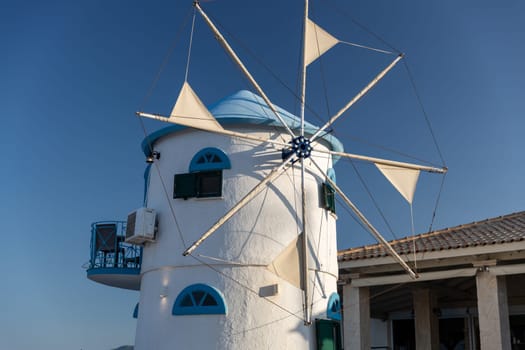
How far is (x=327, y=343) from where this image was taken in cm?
1307

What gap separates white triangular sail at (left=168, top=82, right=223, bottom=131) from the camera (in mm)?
12109

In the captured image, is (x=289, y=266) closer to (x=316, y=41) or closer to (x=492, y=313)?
(x=492, y=313)

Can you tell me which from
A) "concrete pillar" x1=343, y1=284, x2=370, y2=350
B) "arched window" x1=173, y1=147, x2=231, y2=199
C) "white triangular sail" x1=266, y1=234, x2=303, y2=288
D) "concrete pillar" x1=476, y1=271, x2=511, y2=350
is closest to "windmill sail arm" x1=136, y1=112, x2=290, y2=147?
"arched window" x1=173, y1=147, x2=231, y2=199

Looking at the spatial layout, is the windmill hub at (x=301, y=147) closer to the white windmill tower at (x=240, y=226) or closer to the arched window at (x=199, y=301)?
the white windmill tower at (x=240, y=226)

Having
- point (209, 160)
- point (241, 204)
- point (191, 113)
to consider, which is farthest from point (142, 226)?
point (191, 113)

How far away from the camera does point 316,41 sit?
14.2 meters

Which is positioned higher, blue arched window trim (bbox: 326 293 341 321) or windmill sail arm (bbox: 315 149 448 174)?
windmill sail arm (bbox: 315 149 448 174)

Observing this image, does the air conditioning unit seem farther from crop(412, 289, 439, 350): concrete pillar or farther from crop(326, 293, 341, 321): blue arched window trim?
crop(412, 289, 439, 350): concrete pillar

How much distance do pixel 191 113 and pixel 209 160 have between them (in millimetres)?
1326

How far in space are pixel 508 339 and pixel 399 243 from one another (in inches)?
161

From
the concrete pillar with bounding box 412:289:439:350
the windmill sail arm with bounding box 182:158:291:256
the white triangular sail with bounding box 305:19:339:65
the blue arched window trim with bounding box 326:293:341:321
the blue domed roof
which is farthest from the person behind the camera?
the concrete pillar with bounding box 412:289:439:350

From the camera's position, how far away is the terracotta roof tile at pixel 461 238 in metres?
12.5

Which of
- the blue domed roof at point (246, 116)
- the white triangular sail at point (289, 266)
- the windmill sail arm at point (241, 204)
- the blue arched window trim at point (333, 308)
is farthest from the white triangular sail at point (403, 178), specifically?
the white triangular sail at point (289, 266)

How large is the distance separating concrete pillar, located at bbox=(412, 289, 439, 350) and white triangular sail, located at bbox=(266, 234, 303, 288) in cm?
539
